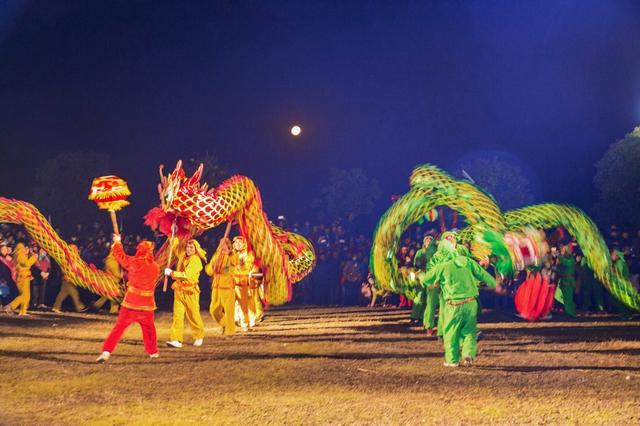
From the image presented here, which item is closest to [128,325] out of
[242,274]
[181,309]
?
[181,309]

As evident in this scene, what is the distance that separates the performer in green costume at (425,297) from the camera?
1344cm

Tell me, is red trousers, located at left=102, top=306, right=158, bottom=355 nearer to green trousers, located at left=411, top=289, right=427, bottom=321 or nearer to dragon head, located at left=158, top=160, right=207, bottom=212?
dragon head, located at left=158, top=160, right=207, bottom=212

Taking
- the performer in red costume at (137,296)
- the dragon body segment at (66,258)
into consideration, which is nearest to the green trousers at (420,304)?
the dragon body segment at (66,258)

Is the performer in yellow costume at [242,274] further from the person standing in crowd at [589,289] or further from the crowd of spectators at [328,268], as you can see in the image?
the person standing in crowd at [589,289]

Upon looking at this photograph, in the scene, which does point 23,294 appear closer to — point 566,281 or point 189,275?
point 189,275

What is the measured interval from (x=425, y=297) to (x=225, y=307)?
4207 millimetres

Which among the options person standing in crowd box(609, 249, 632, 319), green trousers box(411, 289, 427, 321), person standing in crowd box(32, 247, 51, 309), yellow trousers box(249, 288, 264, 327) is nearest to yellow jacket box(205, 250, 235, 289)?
yellow trousers box(249, 288, 264, 327)

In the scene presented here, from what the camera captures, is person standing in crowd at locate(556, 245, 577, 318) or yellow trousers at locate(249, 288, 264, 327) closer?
yellow trousers at locate(249, 288, 264, 327)

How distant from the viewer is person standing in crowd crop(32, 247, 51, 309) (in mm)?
18828

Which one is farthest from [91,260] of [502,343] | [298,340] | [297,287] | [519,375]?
[519,375]

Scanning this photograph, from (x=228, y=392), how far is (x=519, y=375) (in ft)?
11.2

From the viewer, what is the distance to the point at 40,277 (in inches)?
750

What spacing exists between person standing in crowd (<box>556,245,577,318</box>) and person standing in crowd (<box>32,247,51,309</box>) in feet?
40.2

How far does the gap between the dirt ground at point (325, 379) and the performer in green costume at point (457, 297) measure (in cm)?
30
